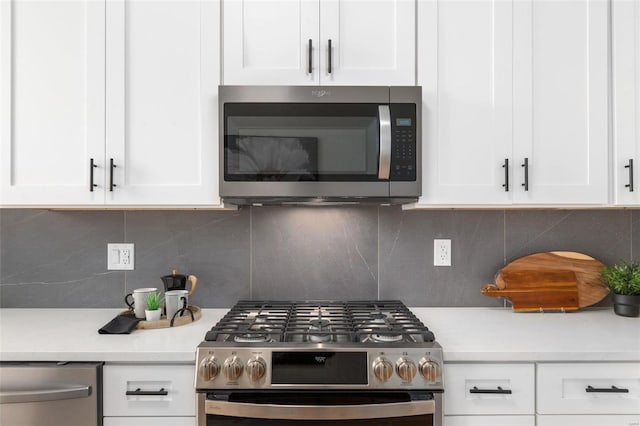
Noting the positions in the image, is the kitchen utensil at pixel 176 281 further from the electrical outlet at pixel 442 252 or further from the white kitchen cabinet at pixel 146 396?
the electrical outlet at pixel 442 252

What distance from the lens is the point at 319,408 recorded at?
1240 millimetres

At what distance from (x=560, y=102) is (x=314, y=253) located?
1.26m

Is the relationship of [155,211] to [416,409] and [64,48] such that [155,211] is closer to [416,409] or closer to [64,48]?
[64,48]

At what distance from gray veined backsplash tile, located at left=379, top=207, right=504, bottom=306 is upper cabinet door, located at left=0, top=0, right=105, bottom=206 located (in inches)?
52.8

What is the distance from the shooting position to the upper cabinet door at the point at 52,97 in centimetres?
160

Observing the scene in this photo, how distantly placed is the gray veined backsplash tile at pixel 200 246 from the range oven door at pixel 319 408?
726 millimetres

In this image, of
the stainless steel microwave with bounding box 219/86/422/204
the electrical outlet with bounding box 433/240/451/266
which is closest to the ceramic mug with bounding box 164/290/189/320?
A: the stainless steel microwave with bounding box 219/86/422/204

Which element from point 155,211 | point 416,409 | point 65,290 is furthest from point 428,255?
point 65,290

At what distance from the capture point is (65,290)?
1953 mm

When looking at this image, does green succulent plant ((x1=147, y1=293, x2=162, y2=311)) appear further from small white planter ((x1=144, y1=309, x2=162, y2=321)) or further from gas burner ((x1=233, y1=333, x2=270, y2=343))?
gas burner ((x1=233, y1=333, x2=270, y2=343))

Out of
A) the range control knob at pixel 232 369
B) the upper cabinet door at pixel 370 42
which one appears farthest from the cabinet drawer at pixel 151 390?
the upper cabinet door at pixel 370 42

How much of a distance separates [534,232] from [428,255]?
0.54 m

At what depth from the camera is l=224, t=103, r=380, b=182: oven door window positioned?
1559 mm

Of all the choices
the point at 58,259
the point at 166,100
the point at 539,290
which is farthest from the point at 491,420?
the point at 58,259
